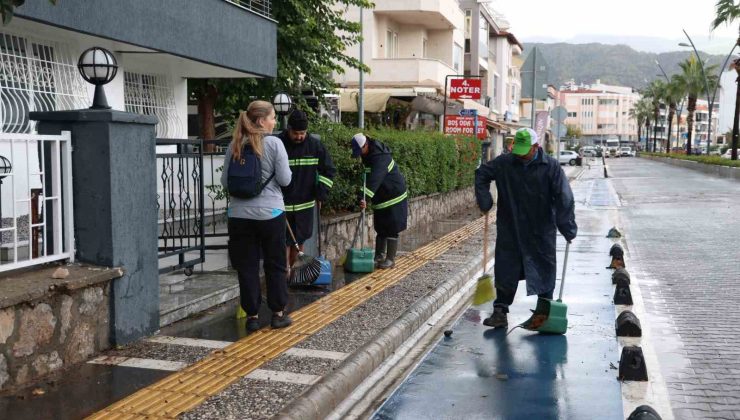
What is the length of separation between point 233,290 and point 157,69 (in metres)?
6.43

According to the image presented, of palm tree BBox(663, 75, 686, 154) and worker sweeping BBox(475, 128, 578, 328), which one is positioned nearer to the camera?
worker sweeping BBox(475, 128, 578, 328)

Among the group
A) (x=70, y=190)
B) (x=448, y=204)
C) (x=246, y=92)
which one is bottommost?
(x=448, y=204)

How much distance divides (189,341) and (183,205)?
2448 millimetres

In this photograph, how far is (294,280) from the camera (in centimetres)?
868

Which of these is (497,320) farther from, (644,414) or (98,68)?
(98,68)

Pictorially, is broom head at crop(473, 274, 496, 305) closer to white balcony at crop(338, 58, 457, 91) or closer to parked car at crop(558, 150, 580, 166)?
white balcony at crop(338, 58, 457, 91)

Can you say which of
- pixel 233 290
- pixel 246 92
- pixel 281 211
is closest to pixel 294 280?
pixel 233 290

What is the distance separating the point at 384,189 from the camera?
10.2m

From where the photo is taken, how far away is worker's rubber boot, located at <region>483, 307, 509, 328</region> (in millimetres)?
7594

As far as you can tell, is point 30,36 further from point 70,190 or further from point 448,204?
point 448,204

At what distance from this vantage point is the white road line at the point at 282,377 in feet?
17.6

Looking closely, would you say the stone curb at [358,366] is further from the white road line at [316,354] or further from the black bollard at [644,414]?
the black bollard at [644,414]

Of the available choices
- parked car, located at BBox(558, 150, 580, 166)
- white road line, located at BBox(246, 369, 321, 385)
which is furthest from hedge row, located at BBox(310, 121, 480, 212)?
parked car, located at BBox(558, 150, 580, 166)

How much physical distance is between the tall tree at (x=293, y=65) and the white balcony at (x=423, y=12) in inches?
532
